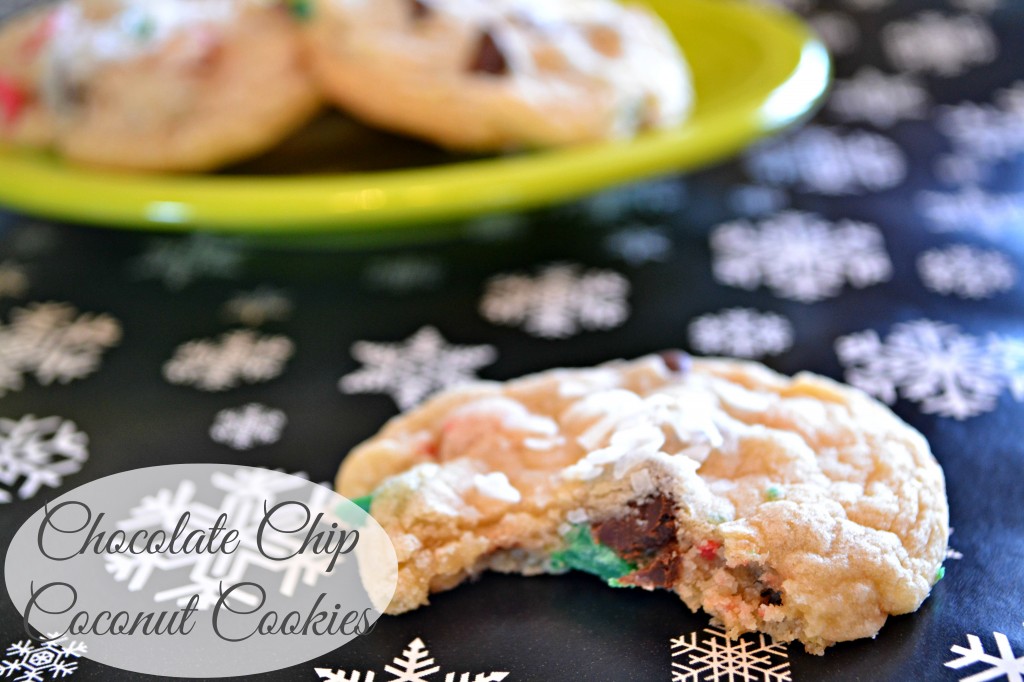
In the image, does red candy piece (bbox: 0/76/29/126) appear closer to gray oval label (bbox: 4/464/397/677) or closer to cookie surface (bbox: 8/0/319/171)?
cookie surface (bbox: 8/0/319/171)

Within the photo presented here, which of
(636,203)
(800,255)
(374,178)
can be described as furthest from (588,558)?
(636,203)

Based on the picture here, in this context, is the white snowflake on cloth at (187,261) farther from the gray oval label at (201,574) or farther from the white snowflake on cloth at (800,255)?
the white snowflake on cloth at (800,255)

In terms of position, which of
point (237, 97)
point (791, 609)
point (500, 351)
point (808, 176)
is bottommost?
point (808, 176)

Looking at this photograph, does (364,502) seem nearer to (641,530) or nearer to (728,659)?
(641,530)

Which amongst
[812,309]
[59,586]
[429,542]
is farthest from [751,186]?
[59,586]

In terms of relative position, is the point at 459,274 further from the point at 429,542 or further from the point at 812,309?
the point at 429,542

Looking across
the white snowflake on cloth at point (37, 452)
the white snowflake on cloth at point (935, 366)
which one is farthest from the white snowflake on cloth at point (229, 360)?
the white snowflake on cloth at point (935, 366)

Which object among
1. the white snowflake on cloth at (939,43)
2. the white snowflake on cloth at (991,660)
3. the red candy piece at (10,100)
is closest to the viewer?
the white snowflake on cloth at (991,660)
